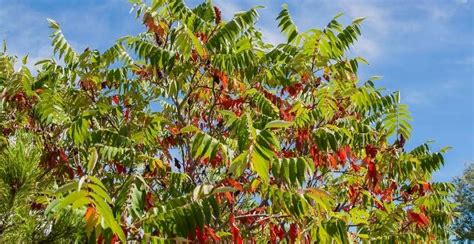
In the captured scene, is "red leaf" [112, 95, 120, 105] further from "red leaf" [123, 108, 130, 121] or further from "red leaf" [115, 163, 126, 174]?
"red leaf" [115, 163, 126, 174]

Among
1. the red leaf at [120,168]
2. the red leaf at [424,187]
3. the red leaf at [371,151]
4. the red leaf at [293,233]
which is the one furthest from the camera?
the red leaf at [424,187]

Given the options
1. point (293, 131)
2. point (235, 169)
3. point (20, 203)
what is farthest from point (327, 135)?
point (20, 203)

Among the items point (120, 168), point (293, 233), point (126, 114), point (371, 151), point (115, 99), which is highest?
point (115, 99)

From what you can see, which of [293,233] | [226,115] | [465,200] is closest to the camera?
[293,233]

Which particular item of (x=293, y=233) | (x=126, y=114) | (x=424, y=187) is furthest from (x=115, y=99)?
(x=424, y=187)

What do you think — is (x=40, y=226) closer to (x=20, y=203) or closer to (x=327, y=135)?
(x=20, y=203)

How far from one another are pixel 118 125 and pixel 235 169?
441 centimetres

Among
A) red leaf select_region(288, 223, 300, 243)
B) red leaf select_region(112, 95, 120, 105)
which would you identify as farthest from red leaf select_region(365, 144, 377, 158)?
red leaf select_region(112, 95, 120, 105)

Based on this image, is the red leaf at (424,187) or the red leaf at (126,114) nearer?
the red leaf at (424,187)

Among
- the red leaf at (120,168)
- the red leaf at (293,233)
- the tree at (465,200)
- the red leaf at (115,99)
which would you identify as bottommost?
the red leaf at (293,233)

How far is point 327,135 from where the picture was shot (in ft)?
23.0

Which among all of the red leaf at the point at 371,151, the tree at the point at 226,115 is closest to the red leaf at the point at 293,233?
the tree at the point at 226,115

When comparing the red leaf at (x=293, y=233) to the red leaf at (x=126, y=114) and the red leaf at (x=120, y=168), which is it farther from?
the red leaf at (x=126, y=114)

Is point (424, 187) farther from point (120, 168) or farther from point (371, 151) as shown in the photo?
point (120, 168)
